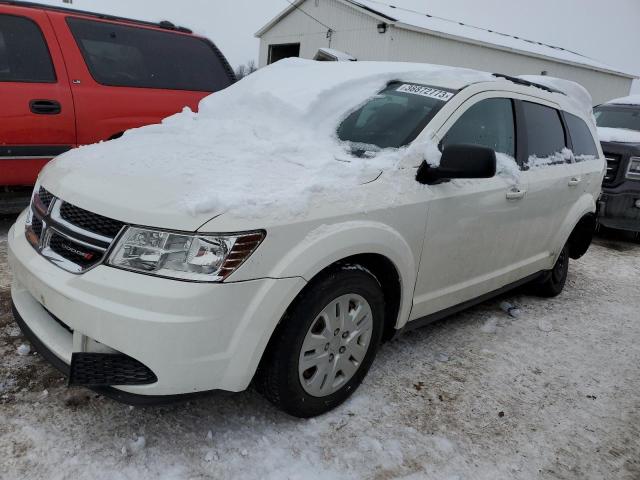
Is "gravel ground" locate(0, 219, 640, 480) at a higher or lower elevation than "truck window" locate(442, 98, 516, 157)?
lower

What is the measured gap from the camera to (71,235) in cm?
216

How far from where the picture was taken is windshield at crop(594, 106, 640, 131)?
314 inches

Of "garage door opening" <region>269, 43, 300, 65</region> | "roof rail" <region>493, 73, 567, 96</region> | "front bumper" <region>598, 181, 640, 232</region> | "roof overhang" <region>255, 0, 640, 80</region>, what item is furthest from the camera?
"garage door opening" <region>269, 43, 300, 65</region>

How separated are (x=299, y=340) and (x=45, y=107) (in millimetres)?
3309

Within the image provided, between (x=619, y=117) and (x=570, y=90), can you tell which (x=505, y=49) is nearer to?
(x=619, y=117)

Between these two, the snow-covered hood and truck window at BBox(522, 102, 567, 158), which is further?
→ truck window at BBox(522, 102, 567, 158)

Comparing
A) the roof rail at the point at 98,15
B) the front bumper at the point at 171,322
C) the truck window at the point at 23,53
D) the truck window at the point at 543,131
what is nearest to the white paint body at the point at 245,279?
the front bumper at the point at 171,322

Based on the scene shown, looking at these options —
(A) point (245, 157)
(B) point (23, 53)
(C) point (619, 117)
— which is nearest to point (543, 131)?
(A) point (245, 157)

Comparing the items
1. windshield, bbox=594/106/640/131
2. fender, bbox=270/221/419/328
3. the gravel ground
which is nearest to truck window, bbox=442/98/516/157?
fender, bbox=270/221/419/328

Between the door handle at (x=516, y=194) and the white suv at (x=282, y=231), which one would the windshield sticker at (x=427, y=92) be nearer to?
the white suv at (x=282, y=231)

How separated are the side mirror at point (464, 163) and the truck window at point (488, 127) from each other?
29 cm

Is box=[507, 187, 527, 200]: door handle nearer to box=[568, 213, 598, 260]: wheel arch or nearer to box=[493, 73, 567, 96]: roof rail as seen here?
box=[493, 73, 567, 96]: roof rail

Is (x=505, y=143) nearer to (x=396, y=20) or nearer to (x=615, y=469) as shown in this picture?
(x=615, y=469)

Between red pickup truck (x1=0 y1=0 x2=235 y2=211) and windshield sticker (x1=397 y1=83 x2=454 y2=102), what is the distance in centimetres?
267
